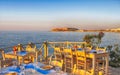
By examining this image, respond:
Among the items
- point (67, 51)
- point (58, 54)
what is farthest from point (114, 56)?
point (67, 51)

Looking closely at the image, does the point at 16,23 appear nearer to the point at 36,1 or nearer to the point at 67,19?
the point at 67,19

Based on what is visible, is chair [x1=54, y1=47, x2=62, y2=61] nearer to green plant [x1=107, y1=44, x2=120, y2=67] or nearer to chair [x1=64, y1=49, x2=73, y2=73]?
chair [x1=64, y1=49, x2=73, y2=73]

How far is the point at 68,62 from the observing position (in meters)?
5.55

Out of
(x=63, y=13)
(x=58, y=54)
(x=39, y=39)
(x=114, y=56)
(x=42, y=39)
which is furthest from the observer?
(x=42, y=39)

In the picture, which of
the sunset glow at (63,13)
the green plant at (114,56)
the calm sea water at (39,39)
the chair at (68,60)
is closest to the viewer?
the chair at (68,60)

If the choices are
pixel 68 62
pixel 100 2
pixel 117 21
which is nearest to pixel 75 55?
pixel 68 62

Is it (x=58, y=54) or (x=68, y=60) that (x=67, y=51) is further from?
(x=58, y=54)

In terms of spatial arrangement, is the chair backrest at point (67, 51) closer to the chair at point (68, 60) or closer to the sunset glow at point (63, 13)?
the chair at point (68, 60)

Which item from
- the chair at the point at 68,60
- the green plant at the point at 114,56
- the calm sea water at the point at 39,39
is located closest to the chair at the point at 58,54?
the chair at the point at 68,60

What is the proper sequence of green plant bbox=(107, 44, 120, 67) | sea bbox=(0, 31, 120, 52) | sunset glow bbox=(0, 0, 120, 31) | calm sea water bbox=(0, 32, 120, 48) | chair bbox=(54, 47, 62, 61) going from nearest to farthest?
chair bbox=(54, 47, 62, 61) → green plant bbox=(107, 44, 120, 67) → sunset glow bbox=(0, 0, 120, 31) → sea bbox=(0, 31, 120, 52) → calm sea water bbox=(0, 32, 120, 48)

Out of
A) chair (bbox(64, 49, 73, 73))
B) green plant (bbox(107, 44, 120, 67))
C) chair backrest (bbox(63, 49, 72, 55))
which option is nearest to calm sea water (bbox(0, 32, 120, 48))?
green plant (bbox(107, 44, 120, 67))

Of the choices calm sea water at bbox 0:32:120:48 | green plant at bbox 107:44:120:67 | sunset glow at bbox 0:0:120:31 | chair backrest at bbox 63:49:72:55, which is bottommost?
calm sea water at bbox 0:32:120:48

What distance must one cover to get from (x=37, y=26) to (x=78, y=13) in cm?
374

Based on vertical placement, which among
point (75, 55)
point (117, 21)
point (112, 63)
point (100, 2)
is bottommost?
point (112, 63)
